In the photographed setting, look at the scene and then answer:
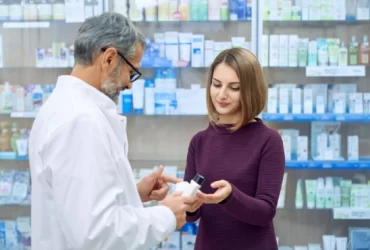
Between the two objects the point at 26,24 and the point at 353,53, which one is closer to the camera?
the point at 353,53

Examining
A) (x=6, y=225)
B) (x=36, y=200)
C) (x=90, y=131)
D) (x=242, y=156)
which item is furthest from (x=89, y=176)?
(x=6, y=225)

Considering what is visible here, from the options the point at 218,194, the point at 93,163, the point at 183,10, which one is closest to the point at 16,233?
the point at 183,10

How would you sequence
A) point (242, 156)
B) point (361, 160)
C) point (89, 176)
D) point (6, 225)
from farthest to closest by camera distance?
1. point (6, 225)
2. point (361, 160)
3. point (242, 156)
4. point (89, 176)

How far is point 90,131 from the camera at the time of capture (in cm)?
146

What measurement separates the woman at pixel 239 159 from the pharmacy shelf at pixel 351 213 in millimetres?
2107

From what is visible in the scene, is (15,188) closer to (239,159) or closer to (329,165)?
(329,165)

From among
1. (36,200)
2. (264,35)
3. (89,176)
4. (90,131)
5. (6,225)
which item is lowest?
(6,225)

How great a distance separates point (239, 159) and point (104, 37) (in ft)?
2.54

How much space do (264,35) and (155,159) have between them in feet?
4.48

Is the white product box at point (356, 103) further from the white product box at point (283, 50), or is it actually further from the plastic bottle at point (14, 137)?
the plastic bottle at point (14, 137)

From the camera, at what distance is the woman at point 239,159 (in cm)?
202

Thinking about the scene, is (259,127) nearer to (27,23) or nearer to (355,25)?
(355,25)

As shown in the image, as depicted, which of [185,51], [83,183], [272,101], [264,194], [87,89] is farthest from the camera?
[185,51]

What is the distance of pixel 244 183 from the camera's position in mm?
2059
